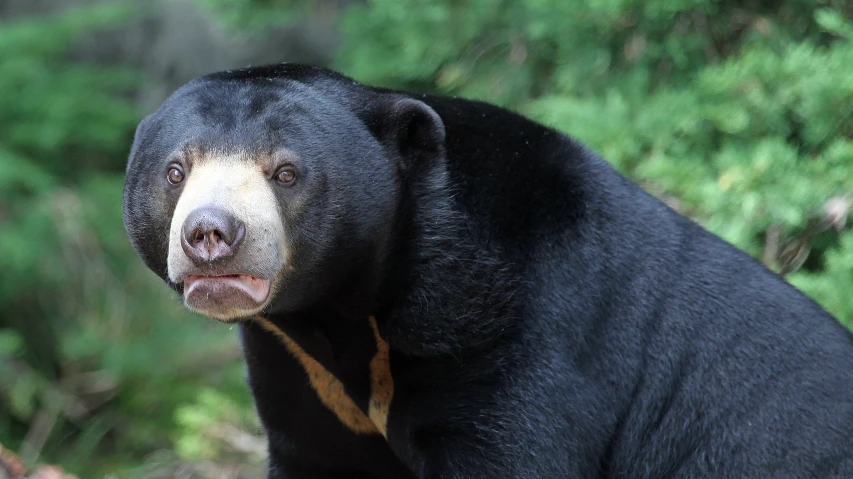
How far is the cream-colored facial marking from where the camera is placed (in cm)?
307

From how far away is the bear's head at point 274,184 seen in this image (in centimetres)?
310

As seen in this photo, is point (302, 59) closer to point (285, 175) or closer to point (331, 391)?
point (331, 391)

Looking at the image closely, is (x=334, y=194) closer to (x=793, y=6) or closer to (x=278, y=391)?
(x=278, y=391)

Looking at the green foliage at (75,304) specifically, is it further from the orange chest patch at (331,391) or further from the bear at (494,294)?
the bear at (494,294)

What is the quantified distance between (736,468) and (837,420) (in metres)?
0.33

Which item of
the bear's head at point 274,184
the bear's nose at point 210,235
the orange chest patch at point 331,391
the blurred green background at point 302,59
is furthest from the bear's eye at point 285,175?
the blurred green background at point 302,59

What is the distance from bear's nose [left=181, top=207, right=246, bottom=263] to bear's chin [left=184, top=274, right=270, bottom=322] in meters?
0.09

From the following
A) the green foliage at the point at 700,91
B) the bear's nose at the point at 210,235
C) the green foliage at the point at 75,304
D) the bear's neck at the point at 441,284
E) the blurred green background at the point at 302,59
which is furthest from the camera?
the green foliage at the point at 75,304

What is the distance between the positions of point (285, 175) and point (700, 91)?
128 inches

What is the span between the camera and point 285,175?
128 inches

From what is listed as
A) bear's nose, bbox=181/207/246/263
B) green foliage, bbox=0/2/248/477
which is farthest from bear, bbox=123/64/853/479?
green foliage, bbox=0/2/248/477

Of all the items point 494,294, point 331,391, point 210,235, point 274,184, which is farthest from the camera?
point 331,391

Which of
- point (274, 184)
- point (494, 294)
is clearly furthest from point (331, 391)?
point (274, 184)

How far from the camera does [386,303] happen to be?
3488mm
